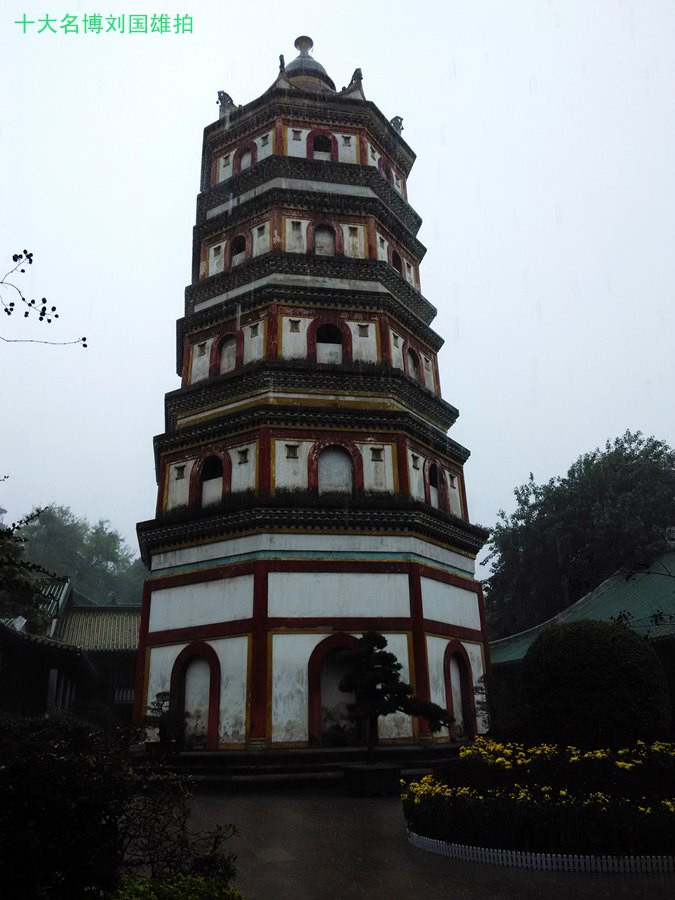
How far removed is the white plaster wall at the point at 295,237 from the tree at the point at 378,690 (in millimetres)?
12460

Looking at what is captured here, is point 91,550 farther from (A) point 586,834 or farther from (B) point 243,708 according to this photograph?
(A) point 586,834

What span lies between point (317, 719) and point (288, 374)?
8.83 metres

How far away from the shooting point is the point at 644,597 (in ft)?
72.4

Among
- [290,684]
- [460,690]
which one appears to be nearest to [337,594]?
[290,684]

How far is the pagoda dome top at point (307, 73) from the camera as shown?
87.3 ft

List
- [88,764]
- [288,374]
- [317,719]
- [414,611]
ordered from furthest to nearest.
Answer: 1. [288,374]
2. [414,611]
3. [317,719]
4. [88,764]

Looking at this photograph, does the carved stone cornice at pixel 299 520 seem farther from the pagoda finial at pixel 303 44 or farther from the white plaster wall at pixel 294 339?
the pagoda finial at pixel 303 44

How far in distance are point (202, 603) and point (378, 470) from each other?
5.59m

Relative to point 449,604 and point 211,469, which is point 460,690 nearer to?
point 449,604

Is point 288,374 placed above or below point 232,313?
below

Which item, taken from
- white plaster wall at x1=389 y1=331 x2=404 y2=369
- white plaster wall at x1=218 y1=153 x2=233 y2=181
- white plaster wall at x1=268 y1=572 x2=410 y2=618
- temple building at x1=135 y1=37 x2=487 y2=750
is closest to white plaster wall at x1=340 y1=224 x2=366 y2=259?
temple building at x1=135 y1=37 x2=487 y2=750

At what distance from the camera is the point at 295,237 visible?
21688 mm

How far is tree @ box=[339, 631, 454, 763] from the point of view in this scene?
13.4 metres

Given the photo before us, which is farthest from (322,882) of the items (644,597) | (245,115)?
(245,115)
